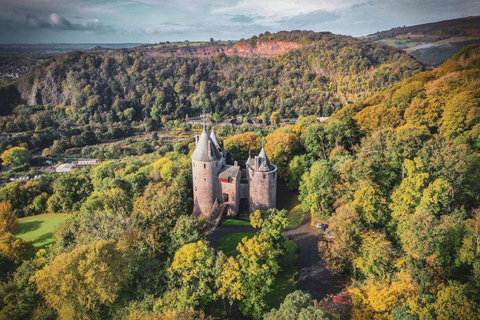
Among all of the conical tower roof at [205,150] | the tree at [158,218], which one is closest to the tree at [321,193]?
the conical tower roof at [205,150]

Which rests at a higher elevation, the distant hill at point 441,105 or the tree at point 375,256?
the distant hill at point 441,105

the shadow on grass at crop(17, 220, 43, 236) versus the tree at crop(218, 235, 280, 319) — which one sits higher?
the tree at crop(218, 235, 280, 319)

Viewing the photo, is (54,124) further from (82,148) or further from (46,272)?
(46,272)

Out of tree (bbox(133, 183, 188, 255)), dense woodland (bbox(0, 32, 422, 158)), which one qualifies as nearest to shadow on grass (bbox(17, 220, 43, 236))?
tree (bbox(133, 183, 188, 255))

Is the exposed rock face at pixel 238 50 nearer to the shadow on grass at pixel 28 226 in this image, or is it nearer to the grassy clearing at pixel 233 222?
the grassy clearing at pixel 233 222

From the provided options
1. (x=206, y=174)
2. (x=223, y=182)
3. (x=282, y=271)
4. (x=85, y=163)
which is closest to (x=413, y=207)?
(x=282, y=271)

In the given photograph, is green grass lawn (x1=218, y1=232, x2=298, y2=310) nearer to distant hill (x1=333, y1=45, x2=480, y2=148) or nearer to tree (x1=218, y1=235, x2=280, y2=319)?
tree (x1=218, y1=235, x2=280, y2=319)
